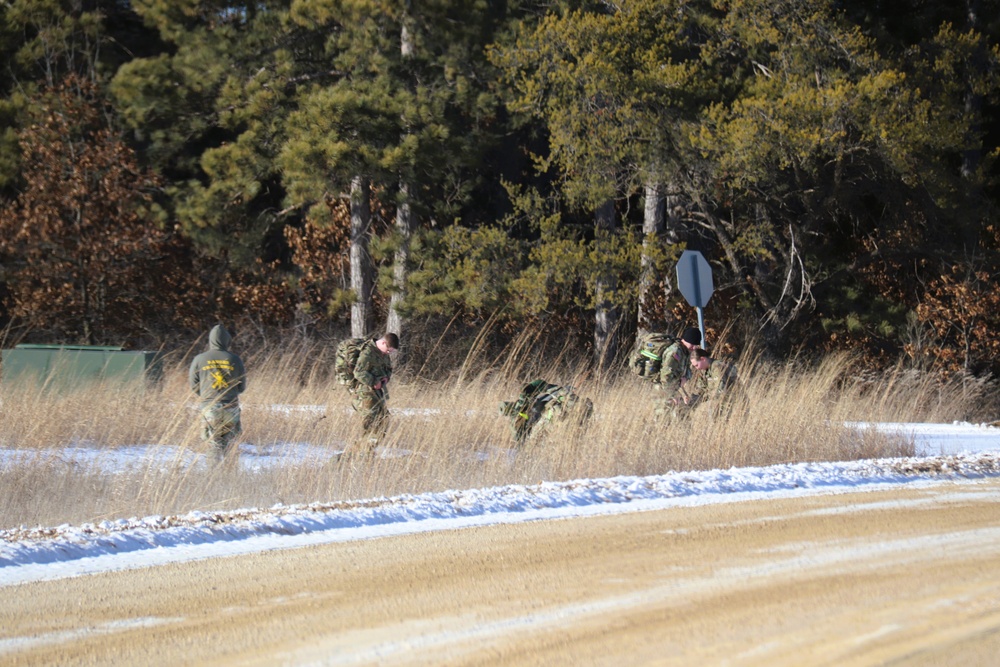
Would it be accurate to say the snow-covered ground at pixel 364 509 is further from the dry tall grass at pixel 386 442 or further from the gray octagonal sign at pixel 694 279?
the gray octagonal sign at pixel 694 279

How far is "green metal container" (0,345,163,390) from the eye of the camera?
15.1 meters

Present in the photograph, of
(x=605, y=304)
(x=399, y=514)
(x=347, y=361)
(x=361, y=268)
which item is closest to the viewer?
(x=399, y=514)

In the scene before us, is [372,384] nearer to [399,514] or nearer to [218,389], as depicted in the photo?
[218,389]

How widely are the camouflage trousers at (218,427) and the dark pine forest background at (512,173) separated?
1017 cm

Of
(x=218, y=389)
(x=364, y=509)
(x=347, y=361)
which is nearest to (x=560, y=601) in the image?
(x=364, y=509)

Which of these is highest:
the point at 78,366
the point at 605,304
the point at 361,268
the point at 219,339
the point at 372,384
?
the point at 219,339

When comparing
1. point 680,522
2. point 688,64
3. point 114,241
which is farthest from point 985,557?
point 114,241

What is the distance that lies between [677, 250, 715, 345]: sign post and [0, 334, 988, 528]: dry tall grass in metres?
1.09

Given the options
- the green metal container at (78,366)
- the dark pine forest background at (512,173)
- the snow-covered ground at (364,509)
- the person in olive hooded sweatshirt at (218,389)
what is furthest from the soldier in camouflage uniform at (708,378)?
the dark pine forest background at (512,173)

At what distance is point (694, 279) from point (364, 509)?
6836 millimetres

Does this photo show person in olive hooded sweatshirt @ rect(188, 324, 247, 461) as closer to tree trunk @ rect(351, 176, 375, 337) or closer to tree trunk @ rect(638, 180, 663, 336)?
tree trunk @ rect(638, 180, 663, 336)

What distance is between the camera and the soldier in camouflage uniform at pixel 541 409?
11492 mm

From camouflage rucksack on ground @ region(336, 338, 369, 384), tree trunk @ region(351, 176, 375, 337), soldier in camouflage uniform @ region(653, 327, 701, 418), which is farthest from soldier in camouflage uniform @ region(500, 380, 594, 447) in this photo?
tree trunk @ region(351, 176, 375, 337)

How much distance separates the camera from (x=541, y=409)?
11836 millimetres
